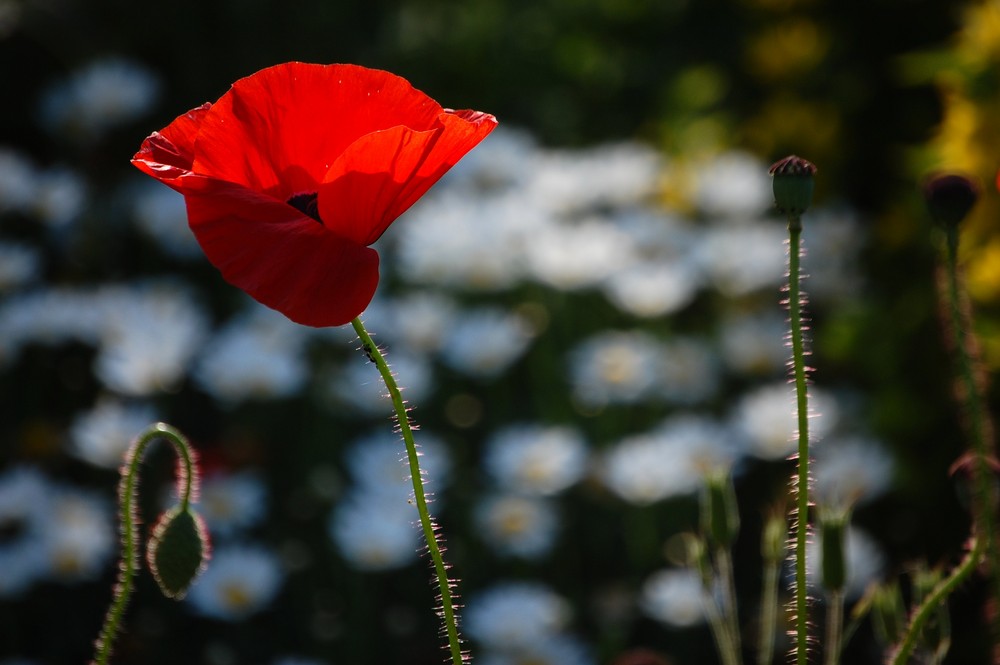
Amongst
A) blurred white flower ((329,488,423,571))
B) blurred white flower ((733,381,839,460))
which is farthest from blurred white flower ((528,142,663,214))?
blurred white flower ((329,488,423,571))

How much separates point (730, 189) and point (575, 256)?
0.46 m

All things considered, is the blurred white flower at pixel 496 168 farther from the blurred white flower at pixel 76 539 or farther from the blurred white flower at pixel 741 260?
the blurred white flower at pixel 76 539

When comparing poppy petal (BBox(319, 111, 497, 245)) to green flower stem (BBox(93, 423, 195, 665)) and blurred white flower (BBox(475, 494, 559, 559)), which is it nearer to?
green flower stem (BBox(93, 423, 195, 665))

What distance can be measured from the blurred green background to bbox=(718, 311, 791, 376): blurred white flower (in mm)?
83

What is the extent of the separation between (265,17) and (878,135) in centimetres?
161

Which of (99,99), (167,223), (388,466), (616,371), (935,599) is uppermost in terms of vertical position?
(99,99)

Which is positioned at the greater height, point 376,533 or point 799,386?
point 376,533

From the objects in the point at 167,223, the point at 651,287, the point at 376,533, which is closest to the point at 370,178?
the point at 376,533

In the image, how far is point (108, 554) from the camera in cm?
181

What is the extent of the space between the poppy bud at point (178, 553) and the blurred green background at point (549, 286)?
67 centimetres

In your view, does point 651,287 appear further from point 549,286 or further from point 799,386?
point 799,386

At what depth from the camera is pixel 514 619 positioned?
163 cm

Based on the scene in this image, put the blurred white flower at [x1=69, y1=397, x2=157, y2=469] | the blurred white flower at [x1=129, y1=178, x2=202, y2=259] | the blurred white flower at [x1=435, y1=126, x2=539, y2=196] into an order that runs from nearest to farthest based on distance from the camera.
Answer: the blurred white flower at [x1=69, y1=397, x2=157, y2=469], the blurred white flower at [x1=129, y1=178, x2=202, y2=259], the blurred white flower at [x1=435, y1=126, x2=539, y2=196]

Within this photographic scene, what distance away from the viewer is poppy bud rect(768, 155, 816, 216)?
0.63m
